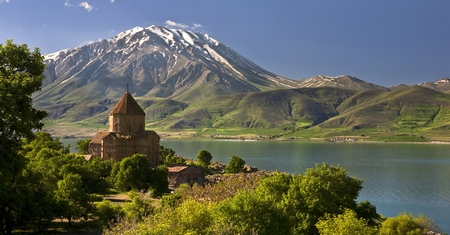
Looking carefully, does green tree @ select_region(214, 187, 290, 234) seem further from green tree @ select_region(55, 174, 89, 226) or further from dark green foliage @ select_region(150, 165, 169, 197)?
dark green foliage @ select_region(150, 165, 169, 197)

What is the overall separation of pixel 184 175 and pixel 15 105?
125ft

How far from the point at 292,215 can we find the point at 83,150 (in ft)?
210

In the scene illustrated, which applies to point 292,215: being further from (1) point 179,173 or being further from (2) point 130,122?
(2) point 130,122

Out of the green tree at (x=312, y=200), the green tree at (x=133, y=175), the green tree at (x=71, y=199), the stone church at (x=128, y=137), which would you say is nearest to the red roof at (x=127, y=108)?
the stone church at (x=128, y=137)

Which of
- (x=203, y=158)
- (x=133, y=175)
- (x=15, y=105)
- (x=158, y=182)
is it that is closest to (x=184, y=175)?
(x=158, y=182)

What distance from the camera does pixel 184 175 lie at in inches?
2347

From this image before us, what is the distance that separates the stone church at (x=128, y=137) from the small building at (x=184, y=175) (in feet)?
17.1

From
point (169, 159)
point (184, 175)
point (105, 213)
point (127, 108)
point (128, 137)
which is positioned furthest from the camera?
point (169, 159)

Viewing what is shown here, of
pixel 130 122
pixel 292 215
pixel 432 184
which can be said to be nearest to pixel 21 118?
pixel 292 215

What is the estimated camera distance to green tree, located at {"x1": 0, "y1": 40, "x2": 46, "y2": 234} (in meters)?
22.9

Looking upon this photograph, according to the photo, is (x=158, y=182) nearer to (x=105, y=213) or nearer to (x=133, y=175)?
(x=133, y=175)

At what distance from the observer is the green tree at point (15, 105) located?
2286cm

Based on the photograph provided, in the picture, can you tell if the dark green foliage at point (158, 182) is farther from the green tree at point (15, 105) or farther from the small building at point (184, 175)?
the green tree at point (15, 105)

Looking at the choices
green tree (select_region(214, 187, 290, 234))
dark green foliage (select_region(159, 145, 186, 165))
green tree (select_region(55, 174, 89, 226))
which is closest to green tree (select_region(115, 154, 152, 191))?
green tree (select_region(55, 174, 89, 226))
